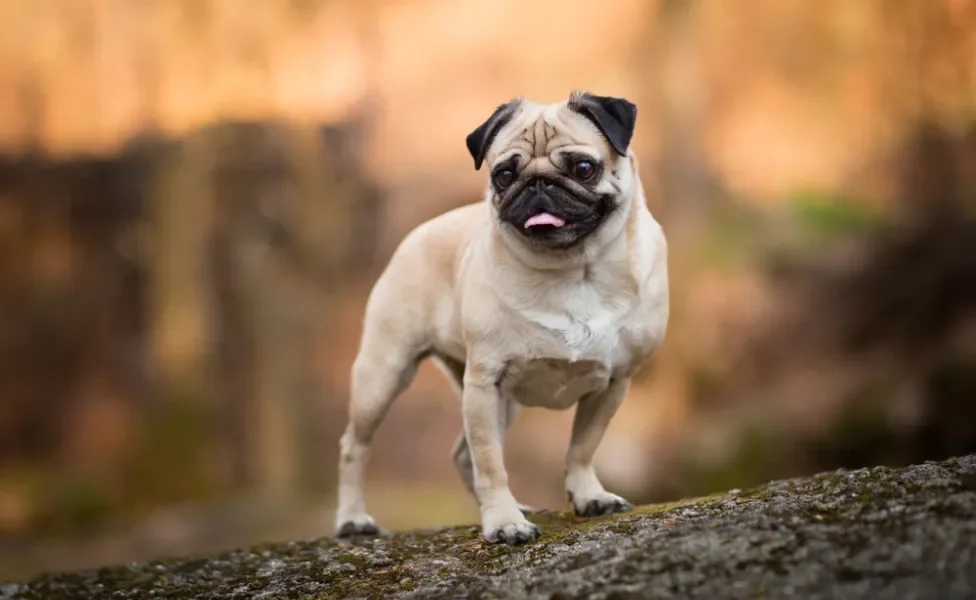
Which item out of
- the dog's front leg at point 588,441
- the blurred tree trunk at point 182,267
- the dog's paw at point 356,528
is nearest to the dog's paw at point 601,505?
the dog's front leg at point 588,441

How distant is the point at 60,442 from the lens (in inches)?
579

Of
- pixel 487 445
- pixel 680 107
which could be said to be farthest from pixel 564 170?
pixel 680 107

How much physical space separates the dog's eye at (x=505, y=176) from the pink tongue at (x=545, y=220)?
253 millimetres

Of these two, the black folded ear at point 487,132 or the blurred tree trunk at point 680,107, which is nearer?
the black folded ear at point 487,132

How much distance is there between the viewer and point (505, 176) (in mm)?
4270

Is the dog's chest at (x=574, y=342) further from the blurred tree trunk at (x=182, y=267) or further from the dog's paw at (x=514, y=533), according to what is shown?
the blurred tree trunk at (x=182, y=267)

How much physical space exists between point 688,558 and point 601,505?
1487mm

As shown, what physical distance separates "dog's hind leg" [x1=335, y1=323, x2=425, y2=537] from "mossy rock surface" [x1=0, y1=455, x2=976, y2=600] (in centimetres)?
45

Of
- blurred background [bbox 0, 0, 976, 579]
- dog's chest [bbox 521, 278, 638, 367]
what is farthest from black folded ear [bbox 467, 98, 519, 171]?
blurred background [bbox 0, 0, 976, 579]

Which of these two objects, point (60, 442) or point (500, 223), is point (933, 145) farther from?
point (60, 442)

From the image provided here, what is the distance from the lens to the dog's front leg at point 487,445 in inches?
170

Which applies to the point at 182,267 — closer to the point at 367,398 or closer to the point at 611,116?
the point at 367,398

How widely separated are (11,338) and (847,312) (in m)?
11.2

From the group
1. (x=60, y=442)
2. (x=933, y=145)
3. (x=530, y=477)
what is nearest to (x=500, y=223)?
(x=530, y=477)
